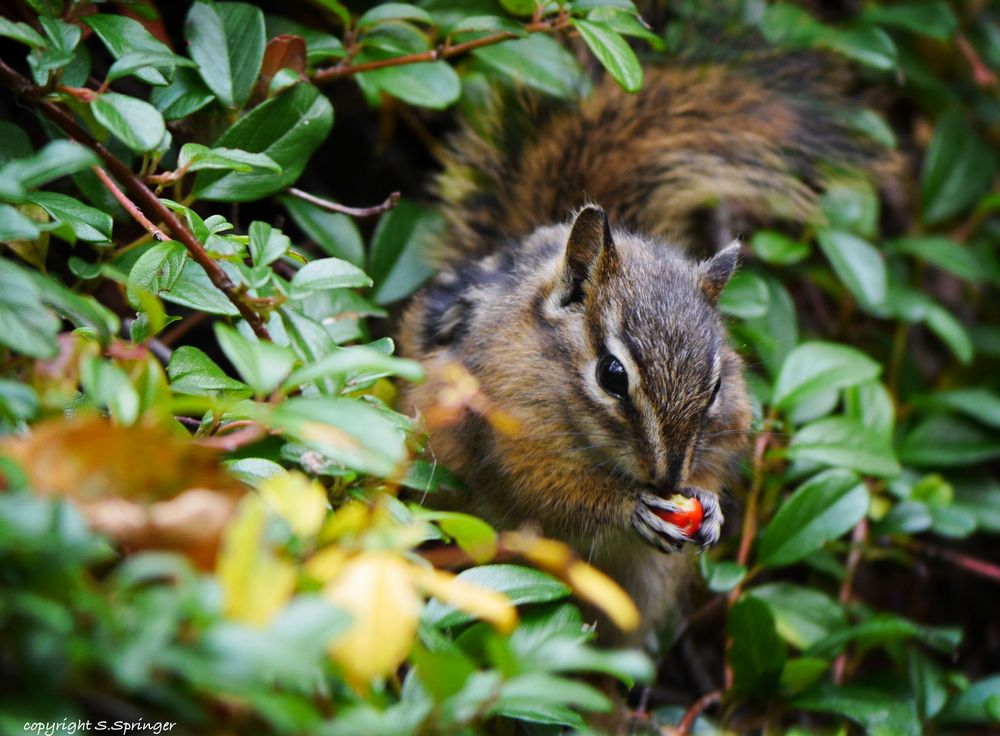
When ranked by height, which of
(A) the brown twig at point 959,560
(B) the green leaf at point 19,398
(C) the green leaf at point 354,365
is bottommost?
(A) the brown twig at point 959,560

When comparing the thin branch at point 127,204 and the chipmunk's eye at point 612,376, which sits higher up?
the thin branch at point 127,204

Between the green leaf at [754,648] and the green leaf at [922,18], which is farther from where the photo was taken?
the green leaf at [922,18]

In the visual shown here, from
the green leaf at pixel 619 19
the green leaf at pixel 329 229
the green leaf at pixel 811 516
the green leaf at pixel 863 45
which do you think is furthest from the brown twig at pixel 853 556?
the green leaf at pixel 329 229

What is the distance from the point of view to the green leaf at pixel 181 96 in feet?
5.80

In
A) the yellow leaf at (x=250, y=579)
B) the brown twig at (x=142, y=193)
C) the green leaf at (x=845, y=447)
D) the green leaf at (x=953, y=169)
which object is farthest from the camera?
the green leaf at (x=953, y=169)

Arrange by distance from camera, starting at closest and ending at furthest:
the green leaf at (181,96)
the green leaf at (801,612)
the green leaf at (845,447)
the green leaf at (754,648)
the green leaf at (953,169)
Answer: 1. the green leaf at (181,96)
2. the green leaf at (754,648)
3. the green leaf at (845,447)
4. the green leaf at (801,612)
5. the green leaf at (953,169)

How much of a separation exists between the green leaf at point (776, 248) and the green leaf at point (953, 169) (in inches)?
25.2

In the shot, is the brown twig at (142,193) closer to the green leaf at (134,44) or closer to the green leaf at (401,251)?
the green leaf at (134,44)

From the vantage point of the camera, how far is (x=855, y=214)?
2.66 meters

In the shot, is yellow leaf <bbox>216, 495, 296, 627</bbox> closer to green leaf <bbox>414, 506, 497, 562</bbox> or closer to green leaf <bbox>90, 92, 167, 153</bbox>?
green leaf <bbox>414, 506, 497, 562</bbox>

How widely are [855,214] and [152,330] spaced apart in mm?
1979

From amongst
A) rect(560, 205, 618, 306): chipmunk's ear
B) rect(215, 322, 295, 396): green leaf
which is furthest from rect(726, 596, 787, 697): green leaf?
rect(215, 322, 295, 396): green leaf

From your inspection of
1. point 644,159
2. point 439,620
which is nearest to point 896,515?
point 644,159

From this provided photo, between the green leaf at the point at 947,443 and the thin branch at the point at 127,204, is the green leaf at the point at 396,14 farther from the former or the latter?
the green leaf at the point at 947,443
